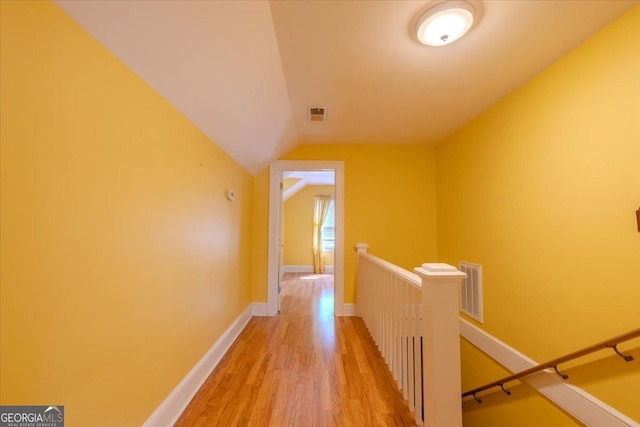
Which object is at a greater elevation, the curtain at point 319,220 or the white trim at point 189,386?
the curtain at point 319,220

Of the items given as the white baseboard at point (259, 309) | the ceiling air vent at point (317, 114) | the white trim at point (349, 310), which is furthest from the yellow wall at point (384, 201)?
the ceiling air vent at point (317, 114)

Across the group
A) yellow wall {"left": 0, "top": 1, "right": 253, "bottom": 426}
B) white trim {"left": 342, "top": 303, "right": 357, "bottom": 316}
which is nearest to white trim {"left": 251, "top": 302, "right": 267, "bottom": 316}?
white trim {"left": 342, "top": 303, "right": 357, "bottom": 316}

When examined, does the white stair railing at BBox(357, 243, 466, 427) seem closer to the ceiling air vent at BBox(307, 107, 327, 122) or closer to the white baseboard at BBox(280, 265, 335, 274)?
the ceiling air vent at BBox(307, 107, 327, 122)

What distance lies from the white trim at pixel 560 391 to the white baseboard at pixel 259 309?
2466 millimetres

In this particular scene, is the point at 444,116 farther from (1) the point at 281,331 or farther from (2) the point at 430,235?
(1) the point at 281,331

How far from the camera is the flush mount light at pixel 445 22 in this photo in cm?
121

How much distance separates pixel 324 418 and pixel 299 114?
2.46m

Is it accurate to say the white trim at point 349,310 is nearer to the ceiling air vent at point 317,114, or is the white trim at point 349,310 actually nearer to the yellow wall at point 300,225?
the ceiling air vent at point 317,114

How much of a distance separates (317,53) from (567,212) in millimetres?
1911

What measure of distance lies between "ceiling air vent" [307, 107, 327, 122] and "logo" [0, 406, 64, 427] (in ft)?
7.84

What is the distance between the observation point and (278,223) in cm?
342

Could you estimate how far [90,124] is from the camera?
36.6 inches

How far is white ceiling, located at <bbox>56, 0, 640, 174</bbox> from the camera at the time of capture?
1097 millimetres

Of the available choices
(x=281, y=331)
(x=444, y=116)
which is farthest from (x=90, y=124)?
(x=444, y=116)
